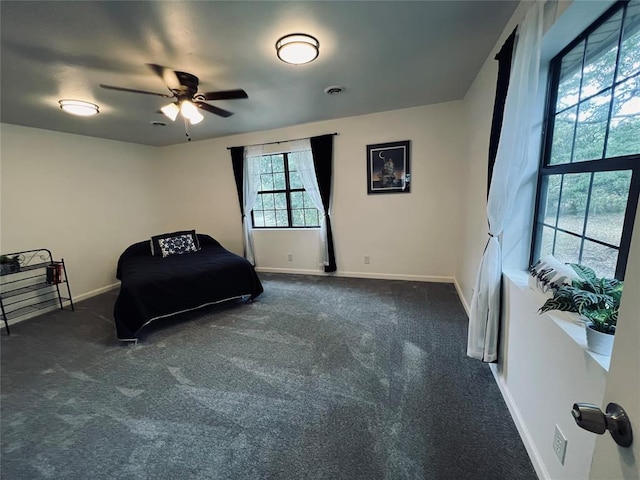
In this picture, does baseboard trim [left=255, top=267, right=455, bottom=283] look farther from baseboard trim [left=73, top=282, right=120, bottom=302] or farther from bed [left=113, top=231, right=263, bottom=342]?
baseboard trim [left=73, top=282, right=120, bottom=302]

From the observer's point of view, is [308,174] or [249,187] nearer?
[308,174]

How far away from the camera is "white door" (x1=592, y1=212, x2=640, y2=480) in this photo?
460 mm

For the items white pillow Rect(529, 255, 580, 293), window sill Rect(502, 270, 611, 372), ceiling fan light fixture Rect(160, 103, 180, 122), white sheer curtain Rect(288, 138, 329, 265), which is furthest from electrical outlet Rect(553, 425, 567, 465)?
white sheer curtain Rect(288, 138, 329, 265)

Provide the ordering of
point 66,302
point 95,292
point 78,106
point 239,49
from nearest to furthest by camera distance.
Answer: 1. point 239,49
2. point 78,106
3. point 66,302
4. point 95,292

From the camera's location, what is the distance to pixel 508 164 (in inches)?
61.9

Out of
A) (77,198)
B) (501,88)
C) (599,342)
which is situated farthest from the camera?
(77,198)

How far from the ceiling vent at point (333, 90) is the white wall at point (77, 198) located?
150 inches

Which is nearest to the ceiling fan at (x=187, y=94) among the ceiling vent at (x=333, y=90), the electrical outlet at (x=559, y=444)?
the ceiling vent at (x=333, y=90)

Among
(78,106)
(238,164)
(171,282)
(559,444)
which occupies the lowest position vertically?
(559,444)

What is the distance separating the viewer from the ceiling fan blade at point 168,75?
1.87m

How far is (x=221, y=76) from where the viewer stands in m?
2.30

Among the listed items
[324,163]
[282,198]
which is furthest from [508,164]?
[282,198]

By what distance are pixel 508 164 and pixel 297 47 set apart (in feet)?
5.08

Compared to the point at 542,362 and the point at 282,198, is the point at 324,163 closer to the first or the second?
the point at 282,198
